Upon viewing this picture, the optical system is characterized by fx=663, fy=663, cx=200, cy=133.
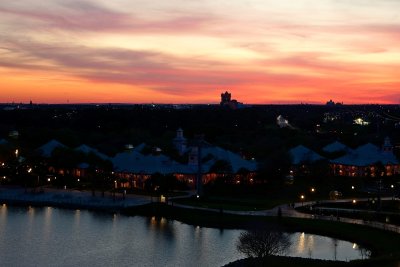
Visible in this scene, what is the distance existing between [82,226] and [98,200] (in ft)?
24.0

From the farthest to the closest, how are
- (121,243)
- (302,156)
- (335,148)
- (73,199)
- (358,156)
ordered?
(335,148) → (358,156) → (302,156) → (73,199) → (121,243)

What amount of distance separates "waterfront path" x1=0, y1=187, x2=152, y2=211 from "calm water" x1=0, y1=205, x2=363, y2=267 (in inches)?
109

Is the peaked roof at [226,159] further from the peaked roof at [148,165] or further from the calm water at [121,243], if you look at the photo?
the calm water at [121,243]

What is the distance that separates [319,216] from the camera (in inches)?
1507

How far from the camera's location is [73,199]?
46469mm

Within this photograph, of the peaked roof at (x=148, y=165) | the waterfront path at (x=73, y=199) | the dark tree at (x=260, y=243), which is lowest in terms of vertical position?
the dark tree at (x=260, y=243)

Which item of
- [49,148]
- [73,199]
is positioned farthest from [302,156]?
[49,148]

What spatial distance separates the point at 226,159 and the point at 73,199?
12865 millimetres

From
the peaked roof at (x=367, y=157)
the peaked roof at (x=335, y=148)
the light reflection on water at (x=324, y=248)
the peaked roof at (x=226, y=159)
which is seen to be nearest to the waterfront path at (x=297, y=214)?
the light reflection on water at (x=324, y=248)

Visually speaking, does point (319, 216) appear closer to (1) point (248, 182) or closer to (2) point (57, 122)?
(1) point (248, 182)

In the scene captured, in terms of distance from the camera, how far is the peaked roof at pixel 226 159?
52.0 meters

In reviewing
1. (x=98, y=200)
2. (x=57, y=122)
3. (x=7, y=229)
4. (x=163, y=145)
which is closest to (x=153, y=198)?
(x=98, y=200)

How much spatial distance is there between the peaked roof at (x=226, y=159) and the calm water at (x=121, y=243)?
Result: 12.6 m

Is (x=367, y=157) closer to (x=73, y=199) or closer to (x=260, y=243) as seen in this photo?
(x=73, y=199)
